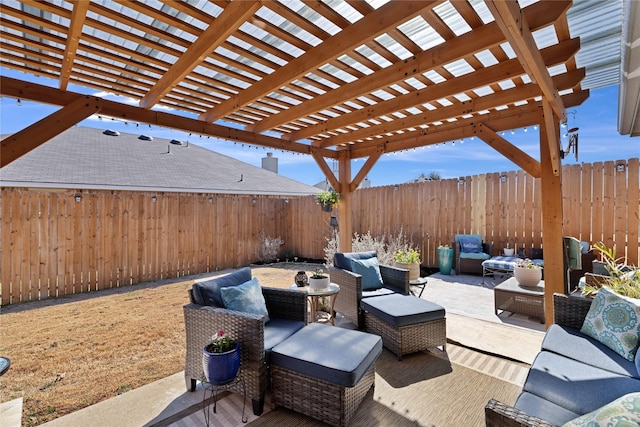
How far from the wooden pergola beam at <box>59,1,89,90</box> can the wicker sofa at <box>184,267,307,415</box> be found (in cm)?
197

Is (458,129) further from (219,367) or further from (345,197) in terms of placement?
(219,367)

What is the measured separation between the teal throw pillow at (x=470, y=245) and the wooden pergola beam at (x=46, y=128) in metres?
6.60

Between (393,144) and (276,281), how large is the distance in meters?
3.50

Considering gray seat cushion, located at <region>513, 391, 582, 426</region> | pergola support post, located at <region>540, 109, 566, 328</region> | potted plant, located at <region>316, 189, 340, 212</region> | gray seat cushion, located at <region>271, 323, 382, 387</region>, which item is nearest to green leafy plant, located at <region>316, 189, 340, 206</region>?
potted plant, located at <region>316, 189, 340, 212</region>

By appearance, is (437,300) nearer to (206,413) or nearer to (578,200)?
(578,200)

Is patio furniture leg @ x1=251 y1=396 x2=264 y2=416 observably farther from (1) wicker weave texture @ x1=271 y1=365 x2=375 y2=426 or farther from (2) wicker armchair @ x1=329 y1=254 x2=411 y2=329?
(2) wicker armchair @ x1=329 y1=254 x2=411 y2=329

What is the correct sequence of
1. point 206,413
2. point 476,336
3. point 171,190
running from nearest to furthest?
point 206,413 < point 476,336 < point 171,190

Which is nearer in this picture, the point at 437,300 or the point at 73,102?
the point at 73,102

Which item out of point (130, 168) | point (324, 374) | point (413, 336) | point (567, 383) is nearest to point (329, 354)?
point (324, 374)

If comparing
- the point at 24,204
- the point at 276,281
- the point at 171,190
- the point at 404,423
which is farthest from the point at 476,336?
the point at 24,204

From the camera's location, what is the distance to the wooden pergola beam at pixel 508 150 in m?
3.62

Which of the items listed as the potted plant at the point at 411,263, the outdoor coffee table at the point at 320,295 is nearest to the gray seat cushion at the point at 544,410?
the outdoor coffee table at the point at 320,295

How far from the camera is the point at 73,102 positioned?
10.1 ft

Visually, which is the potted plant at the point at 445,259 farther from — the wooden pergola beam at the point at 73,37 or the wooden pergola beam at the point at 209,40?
the wooden pergola beam at the point at 73,37
